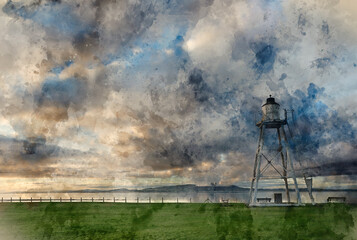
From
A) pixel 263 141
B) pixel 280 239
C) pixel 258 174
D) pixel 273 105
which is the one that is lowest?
pixel 280 239

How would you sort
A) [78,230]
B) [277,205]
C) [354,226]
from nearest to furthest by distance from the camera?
[354,226], [78,230], [277,205]

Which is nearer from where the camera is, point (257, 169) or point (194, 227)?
point (194, 227)

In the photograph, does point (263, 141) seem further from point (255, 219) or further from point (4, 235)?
point (4, 235)

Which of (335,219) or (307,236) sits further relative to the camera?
(335,219)

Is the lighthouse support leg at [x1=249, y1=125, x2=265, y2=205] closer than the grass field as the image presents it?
No

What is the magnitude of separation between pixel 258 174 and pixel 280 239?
58.8 ft

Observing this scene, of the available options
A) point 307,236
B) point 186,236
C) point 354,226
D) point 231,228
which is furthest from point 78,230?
point 354,226

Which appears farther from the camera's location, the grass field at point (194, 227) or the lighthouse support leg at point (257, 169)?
the lighthouse support leg at point (257, 169)

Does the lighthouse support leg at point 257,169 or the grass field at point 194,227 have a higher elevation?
the lighthouse support leg at point 257,169

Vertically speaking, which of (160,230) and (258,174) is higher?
(258,174)

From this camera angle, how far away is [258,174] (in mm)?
38875

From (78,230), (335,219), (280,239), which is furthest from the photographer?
(335,219)

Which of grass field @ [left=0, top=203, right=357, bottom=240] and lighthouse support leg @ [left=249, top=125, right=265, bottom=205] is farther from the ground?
lighthouse support leg @ [left=249, top=125, right=265, bottom=205]

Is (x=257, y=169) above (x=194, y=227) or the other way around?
above
